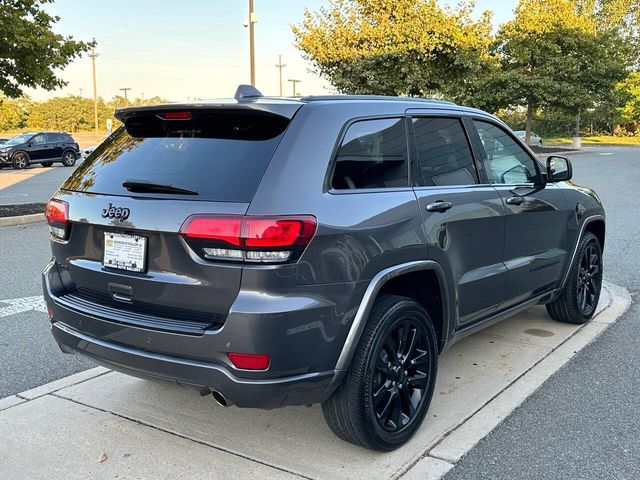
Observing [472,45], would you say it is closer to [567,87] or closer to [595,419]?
[567,87]

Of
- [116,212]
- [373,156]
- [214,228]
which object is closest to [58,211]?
[116,212]

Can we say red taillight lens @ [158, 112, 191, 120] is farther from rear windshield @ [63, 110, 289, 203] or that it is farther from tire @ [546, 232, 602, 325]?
tire @ [546, 232, 602, 325]

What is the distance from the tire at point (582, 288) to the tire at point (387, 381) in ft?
6.97

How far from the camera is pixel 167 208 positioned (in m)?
2.76

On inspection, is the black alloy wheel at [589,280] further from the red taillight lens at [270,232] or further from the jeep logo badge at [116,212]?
the jeep logo badge at [116,212]

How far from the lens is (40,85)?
11.7m

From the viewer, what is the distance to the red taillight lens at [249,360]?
2615 mm

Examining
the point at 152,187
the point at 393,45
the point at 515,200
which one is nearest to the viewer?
the point at 152,187

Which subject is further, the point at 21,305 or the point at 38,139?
the point at 38,139

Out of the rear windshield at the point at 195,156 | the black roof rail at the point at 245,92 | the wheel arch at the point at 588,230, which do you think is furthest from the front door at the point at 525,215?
the rear windshield at the point at 195,156

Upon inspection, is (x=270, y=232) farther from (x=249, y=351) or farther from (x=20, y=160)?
(x=20, y=160)

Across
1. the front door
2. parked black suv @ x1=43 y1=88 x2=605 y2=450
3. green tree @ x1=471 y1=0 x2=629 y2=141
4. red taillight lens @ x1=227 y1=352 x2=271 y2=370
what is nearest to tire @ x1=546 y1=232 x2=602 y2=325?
the front door

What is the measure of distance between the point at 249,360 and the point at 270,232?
0.55 metres

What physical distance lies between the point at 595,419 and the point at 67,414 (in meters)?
3.04
